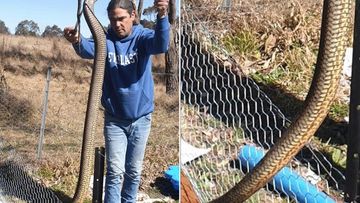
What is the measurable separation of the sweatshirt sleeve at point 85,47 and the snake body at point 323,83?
1328 mm

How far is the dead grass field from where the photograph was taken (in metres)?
5.05

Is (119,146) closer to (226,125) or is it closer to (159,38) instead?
(159,38)

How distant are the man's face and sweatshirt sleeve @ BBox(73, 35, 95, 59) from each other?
0.55 ft

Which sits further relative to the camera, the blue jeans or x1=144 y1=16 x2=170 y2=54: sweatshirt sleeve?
the blue jeans

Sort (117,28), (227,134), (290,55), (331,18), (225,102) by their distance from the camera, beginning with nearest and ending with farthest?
(331,18) → (117,28) → (227,134) → (225,102) → (290,55)

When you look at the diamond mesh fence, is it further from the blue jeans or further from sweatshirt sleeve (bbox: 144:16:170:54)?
sweatshirt sleeve (bbox: 144:16:170:54)

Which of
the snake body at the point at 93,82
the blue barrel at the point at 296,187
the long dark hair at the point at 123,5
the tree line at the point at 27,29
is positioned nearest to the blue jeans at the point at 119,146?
the snake body at the point at 93,82

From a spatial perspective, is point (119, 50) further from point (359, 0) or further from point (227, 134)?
point (227, 134)

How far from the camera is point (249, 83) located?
5480 millimetres

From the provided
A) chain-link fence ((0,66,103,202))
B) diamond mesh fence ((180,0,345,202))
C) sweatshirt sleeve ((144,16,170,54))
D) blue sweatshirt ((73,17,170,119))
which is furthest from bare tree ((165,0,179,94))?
chain-link fence ((0,66,103,202))

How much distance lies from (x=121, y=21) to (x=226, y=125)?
2225 mm

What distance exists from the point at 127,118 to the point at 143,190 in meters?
1.71

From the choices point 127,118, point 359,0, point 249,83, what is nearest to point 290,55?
point 249,83

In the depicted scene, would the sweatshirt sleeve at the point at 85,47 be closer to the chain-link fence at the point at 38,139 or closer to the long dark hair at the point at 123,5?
the long dark hair at the point at 123,5
